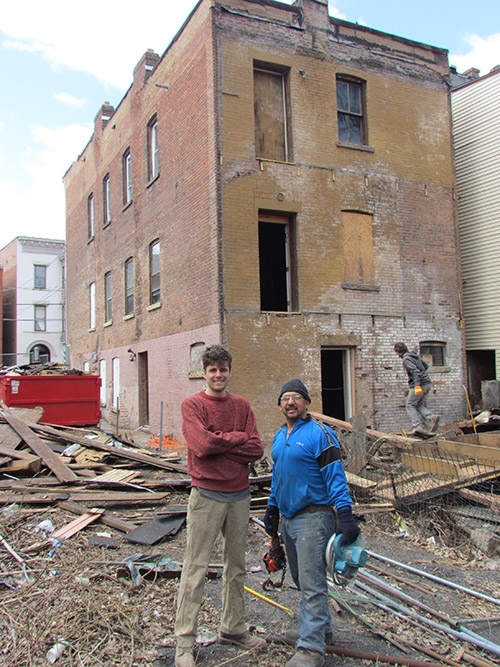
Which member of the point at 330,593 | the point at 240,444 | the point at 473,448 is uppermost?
the point at 240,444

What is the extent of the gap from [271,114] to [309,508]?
11.7m

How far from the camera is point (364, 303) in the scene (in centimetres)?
1364

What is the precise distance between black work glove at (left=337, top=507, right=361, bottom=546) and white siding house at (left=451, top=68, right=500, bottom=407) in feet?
42.9

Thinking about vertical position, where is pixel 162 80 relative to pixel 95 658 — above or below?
above

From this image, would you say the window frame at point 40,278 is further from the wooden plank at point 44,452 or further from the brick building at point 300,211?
the wooden plank at point 44,452

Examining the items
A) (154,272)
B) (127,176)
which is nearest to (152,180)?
→ (154,272)

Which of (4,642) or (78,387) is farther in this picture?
(78,387)

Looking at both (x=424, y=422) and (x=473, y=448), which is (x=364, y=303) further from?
(x=473, y=448)

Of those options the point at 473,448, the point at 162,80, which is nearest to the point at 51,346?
the point at 162,80

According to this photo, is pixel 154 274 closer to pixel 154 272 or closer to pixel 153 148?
pixel 154 272

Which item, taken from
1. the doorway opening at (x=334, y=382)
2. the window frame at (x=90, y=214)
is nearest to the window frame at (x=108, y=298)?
the window frame at (x=90, y=214)

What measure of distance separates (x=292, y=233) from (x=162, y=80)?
6.41 m

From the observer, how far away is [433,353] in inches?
578

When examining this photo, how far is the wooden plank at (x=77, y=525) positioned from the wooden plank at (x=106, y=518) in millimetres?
79
